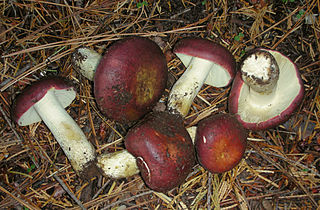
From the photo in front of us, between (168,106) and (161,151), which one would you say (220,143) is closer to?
(161,151)

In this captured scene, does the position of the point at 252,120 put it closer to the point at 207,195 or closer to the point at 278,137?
the point at 278,137

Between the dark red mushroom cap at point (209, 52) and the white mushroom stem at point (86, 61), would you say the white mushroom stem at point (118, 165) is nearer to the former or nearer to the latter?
the white mushroom stem at point (86, 61)

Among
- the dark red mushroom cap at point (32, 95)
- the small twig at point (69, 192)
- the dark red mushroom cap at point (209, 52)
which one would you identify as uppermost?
the dark red mushroom cap at point (32, 95)

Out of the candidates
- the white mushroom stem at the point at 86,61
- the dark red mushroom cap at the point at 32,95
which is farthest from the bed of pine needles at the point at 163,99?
the dark red mushroom cap at the point at 32,95

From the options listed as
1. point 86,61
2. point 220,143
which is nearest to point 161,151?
point 220,143

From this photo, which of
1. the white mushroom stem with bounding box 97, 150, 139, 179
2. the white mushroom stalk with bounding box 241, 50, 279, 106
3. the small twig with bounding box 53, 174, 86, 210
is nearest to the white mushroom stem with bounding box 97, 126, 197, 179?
the white mushroom stem with bounding box 97, 150, 139, 179

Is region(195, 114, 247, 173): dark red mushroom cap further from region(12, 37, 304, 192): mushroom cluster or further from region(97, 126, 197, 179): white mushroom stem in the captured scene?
region(97, 126, 197, 179): white mushroom stem

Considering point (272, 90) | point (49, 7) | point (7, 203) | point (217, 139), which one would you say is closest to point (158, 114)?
point (217, 139)
